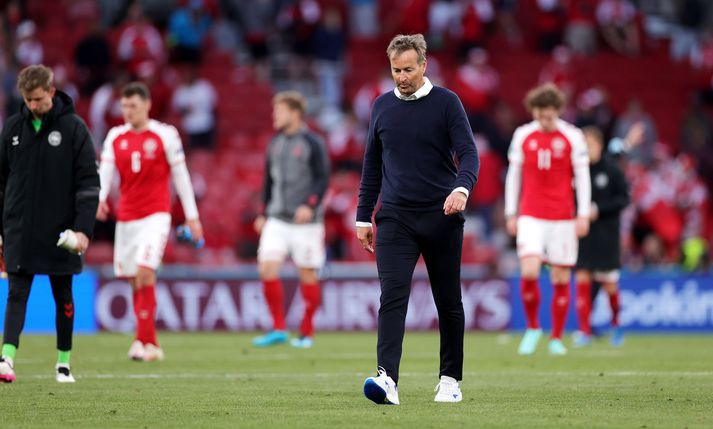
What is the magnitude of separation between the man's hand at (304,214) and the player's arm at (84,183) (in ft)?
18.4

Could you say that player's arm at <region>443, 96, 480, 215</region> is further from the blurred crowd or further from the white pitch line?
the blurred crowd

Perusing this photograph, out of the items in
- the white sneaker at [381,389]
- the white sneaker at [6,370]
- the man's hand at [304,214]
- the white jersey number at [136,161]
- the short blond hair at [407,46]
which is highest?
the short blond hair at [407,46]

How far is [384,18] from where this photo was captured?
98.5 ft

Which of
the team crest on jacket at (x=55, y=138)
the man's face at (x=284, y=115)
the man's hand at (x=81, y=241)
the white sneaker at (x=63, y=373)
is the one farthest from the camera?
the man's face at (x=284, y=115)

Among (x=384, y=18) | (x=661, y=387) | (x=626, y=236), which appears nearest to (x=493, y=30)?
(x=384, y=18)

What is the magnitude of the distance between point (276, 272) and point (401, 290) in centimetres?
752

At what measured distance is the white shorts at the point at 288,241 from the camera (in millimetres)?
16562

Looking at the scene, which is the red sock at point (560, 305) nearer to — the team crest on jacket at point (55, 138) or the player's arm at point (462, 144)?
the player's arm at point (462, 144)

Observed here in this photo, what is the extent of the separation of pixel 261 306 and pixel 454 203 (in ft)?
40.0

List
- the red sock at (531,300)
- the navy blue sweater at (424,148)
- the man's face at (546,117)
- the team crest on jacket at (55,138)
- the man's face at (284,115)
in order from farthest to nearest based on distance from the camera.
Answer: the man's face at (284,115)
the red sock at (531,300)
the man's face at (546,117)
the team crest on jacket at (55,138)
the navy blue sweater at (424,148)

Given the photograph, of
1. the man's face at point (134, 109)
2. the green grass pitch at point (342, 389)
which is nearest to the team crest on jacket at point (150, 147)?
the man's face at point (134, 109)

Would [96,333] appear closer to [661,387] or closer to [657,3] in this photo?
[661,387]

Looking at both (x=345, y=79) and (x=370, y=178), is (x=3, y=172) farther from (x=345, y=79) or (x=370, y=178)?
(x=345, y=79)

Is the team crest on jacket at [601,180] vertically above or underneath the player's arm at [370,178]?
underneath
